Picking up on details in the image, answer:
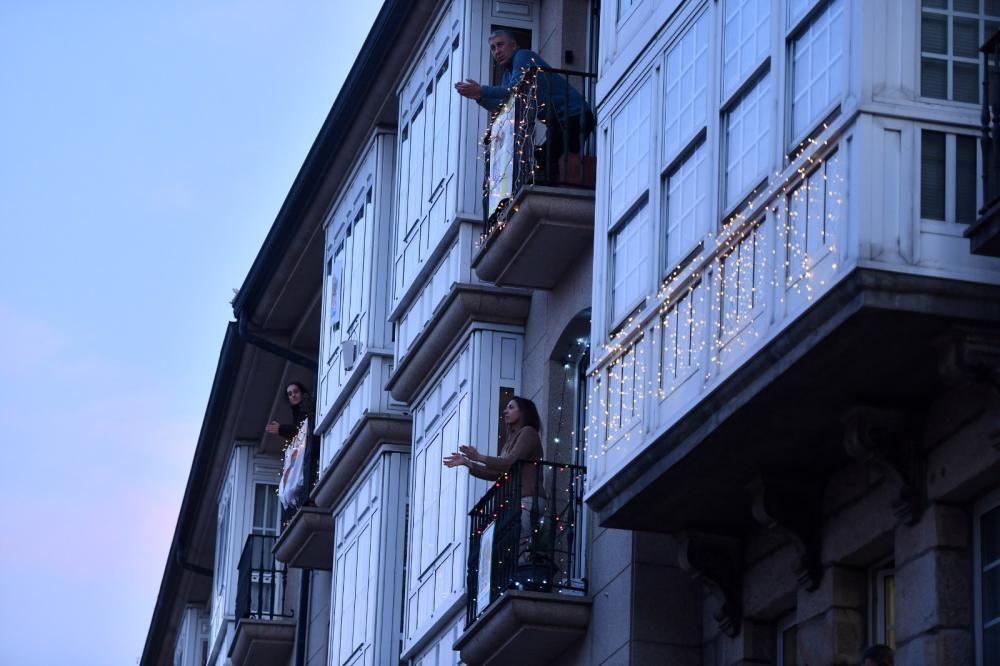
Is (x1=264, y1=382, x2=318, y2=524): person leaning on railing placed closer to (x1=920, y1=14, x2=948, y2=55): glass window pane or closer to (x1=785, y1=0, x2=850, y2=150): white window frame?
(x1=785, y1=0, x2=850, y2=150): white window frame

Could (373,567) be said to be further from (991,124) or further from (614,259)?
(991,124)

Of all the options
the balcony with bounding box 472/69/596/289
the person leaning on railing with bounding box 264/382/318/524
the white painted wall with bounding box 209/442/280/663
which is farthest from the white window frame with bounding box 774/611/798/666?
the white painted wall with bounding box 209/442/280/663

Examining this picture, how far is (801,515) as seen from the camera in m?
17.8

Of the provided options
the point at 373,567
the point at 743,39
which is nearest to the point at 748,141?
the point at 743,39

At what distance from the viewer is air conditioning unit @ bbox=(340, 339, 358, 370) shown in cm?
3111

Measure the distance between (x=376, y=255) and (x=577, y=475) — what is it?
352 inches

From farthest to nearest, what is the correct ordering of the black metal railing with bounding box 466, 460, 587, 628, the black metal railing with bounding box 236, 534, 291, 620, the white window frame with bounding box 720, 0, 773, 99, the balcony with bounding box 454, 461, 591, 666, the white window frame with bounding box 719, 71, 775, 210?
the black metal railing with bounding box 236, 534, 291, 620 → the black metal railing with bounding box 466, 460, 587, 628 → the balcony with bounding box 454, 461, 591, 666 → the white window frame with bounding box 720, 0, 773, 99 → the white window frame with bounding box 719, 71, 775, 210

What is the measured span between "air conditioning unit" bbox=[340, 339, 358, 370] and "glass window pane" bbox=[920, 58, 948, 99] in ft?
53.4

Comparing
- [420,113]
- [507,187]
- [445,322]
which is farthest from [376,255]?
[507,187]

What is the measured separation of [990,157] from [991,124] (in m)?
0.32

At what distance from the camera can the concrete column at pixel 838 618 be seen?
57.4 feet

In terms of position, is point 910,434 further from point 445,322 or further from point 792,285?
point 445,322

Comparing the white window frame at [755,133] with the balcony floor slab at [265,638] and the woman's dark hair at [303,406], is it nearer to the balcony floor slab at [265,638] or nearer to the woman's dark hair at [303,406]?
the woman's dark hair at [303,406]

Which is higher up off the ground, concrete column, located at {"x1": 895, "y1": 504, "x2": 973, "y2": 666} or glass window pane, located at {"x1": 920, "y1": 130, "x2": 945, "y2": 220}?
glass window pane, located at {"x1": 920, "y1": 130, "x2": 945, "y2": 220}
